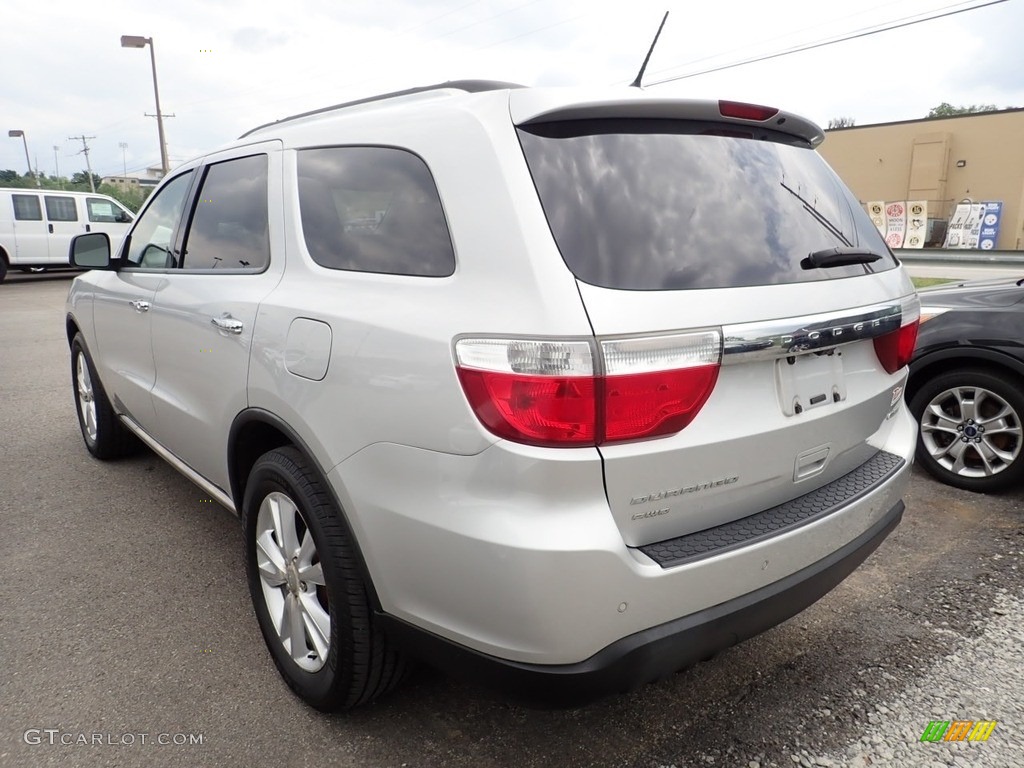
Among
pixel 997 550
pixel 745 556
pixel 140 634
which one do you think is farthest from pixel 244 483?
pixel 997 550

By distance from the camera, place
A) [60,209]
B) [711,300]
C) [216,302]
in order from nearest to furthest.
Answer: [711,300] → [216,302] → [60,209]

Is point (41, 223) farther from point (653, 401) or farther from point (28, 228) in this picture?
point (653, 401)

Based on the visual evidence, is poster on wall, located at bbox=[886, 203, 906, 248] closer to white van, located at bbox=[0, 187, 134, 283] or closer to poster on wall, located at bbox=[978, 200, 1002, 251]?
poster on wall, located at bbox=[978, 200, 1002, 251]

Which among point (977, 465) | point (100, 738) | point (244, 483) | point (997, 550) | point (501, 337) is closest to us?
point (501, 337)

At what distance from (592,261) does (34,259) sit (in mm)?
19917

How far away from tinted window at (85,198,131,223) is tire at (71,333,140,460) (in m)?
16.0

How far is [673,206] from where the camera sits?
6.08ft

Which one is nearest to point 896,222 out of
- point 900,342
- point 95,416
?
point 900,342

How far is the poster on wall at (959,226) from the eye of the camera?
30.3 metres

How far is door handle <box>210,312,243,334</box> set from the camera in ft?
8.16

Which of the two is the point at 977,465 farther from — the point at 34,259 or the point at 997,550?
the point at 34,259

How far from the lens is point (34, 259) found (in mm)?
17547

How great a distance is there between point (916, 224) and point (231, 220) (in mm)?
33797

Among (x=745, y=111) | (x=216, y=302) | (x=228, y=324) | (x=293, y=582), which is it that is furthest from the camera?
(x=216, y=302)
